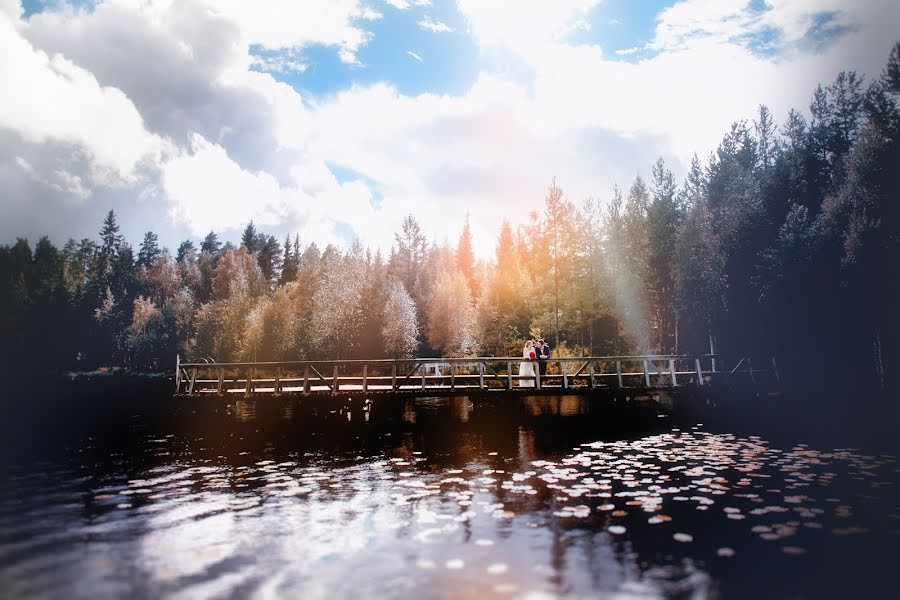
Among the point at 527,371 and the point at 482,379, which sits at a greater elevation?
the point at 527,371

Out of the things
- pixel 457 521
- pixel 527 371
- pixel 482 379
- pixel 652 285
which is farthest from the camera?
pixel 652 285

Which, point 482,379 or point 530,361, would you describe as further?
point 530,361

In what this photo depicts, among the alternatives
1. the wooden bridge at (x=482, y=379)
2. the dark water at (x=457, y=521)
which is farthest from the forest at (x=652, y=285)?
the dark water at (x=457, y=521)

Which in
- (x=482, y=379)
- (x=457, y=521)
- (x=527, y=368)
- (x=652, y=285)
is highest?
(x=652, y=285)

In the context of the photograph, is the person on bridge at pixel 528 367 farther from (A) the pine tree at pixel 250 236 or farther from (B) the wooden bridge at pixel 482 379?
(A) the pine tree at pixel 250 236

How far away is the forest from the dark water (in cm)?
2097

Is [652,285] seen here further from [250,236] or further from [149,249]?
[149,249]

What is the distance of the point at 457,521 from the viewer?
8.88m

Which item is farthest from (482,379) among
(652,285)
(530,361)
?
(652,285)

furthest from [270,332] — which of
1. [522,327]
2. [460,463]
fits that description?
[460,463]

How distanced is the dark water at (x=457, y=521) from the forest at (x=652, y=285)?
2097cm

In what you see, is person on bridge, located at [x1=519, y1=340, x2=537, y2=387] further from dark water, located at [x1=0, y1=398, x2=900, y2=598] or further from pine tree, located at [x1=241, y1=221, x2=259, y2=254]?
pine tree, located at [x1=241, y1=221, x2=259, y2=254]

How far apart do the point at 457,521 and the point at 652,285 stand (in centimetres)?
4188

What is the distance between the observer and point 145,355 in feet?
Answer: 267
